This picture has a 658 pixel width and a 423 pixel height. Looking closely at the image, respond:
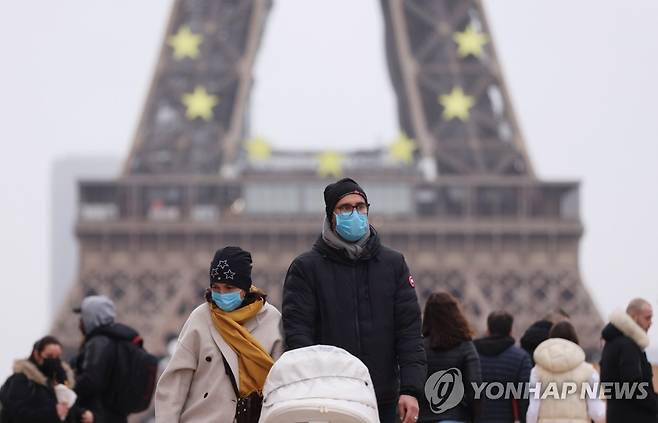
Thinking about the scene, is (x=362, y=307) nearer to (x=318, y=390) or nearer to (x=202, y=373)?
(x=202, y=373)

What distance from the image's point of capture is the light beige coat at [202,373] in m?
9.78

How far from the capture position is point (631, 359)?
1357cm

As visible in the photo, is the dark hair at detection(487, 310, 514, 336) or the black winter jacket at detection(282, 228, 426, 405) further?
the dark hair at detection(487, 310, 514, 336)

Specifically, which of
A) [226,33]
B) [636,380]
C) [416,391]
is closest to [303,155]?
[226,33]

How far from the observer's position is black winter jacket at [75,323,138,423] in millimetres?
13938

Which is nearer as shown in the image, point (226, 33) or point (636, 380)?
point (636, 380)

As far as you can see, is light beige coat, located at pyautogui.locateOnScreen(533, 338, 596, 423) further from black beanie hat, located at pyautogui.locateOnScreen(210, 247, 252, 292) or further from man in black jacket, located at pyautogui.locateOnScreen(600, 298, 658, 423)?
black beanie hat, located at pyautogui.locateOnScreen(210, 247, 252, 292)

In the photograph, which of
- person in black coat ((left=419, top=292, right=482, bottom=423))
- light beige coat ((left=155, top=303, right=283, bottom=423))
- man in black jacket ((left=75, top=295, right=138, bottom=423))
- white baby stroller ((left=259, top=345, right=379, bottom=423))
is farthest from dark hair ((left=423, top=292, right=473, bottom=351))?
white baby stroller ((left=259, top=345, right=379, bottom=423))

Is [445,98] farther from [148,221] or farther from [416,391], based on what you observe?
[416,391]

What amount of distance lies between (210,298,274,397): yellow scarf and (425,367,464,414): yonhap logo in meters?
2.43

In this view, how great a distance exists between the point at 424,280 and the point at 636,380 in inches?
1709

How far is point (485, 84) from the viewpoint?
198 feet

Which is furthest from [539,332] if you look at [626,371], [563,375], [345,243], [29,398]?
[345,243]

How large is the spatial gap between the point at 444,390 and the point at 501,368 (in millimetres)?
2152
